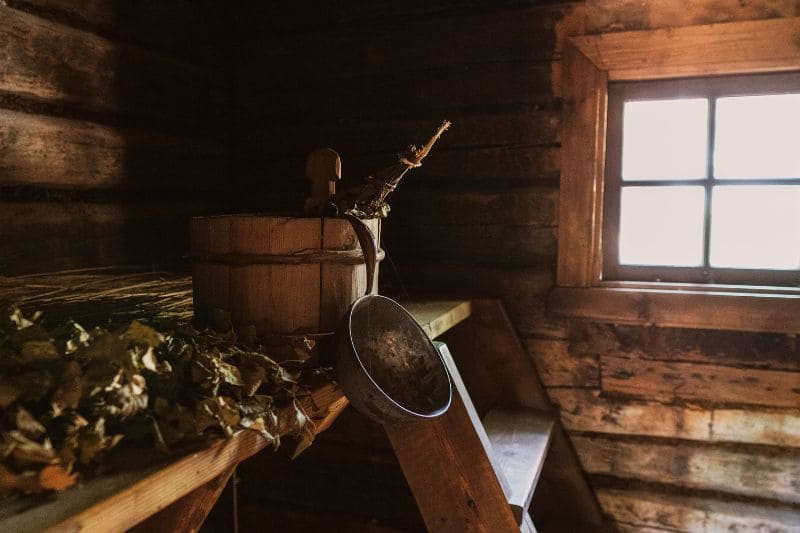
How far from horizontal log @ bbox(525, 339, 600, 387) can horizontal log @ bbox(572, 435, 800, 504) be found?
10.4 inches

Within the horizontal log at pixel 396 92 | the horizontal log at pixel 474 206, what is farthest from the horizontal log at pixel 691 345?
the horizontal log at pixel 396 92

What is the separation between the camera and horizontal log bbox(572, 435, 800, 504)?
2.48m

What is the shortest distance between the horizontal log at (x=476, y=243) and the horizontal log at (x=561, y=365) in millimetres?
366

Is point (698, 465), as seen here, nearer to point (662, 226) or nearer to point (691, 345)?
point (691, 345)

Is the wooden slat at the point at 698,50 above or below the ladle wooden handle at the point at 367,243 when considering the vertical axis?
above

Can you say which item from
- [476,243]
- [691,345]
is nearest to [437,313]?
[476,243]

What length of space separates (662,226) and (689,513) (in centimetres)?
122

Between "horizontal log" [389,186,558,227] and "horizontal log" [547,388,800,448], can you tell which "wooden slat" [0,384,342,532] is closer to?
"horizontal log" [389,186,558,227]

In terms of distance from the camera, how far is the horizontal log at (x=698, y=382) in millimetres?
2398

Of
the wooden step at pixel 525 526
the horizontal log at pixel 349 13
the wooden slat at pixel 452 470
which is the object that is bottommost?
the wooden step at pixel 525 526

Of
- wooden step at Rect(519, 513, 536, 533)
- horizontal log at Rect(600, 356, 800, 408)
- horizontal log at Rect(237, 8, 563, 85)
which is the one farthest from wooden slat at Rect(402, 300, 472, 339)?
horizontal log at Rect(237, 8, 563, 85)

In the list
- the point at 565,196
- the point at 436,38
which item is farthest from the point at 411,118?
the point at 565,196

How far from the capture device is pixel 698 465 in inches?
101

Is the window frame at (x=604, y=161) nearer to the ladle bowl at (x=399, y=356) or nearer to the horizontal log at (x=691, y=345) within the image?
the horizontal log at (x=691, y=345)
